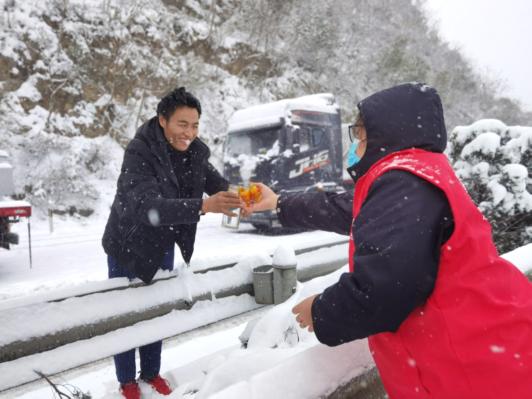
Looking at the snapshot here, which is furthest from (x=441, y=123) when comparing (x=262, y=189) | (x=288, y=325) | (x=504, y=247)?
(x=504, y=247)

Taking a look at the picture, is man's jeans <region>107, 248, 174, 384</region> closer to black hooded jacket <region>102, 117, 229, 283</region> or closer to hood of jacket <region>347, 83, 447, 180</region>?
black hooded jacket <region>102, 117, 229, 283</region>

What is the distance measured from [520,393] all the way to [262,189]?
1.87m

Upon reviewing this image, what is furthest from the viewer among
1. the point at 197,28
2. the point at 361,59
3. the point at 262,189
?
the point at 361,59

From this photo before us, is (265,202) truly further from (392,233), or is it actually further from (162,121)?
(392,233)

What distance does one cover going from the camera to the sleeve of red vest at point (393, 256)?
1196mm

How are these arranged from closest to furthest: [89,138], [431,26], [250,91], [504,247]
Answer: [504,247] < [89,138] < [250,91] < [431,26]

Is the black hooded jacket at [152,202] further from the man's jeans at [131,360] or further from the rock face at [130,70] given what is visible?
the rock face at [130,70]

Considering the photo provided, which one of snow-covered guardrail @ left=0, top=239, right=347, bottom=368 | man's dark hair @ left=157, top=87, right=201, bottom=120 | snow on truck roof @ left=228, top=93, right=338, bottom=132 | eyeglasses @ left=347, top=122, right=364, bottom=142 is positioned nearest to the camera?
eyeglasses @ left=347, top=122, right=364, bottom=142

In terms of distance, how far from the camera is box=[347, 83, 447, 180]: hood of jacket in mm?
1380

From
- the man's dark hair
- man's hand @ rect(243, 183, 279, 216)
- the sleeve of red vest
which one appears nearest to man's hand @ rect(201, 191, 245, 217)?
man's hand @ rect(243, 183, 279, 216)

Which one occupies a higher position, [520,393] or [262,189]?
[262,189]

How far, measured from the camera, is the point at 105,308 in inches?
92.4

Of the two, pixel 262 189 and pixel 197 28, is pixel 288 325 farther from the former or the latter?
pixel 197 28

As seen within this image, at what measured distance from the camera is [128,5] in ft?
65.9
